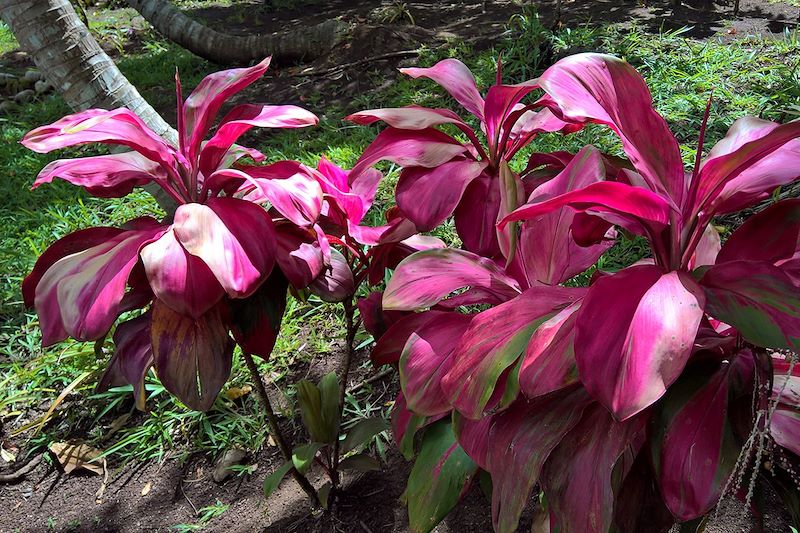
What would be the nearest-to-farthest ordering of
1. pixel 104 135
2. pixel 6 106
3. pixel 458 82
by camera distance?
pixel 104 135
pixel 458 82
pixel 6 106

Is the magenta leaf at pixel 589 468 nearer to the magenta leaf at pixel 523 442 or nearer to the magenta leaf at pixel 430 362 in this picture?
the magenta leaf at pixel 523 442

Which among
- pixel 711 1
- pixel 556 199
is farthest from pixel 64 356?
pixel 711 1

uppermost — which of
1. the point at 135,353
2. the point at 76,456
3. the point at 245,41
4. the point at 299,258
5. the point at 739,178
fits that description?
the point at 739,178

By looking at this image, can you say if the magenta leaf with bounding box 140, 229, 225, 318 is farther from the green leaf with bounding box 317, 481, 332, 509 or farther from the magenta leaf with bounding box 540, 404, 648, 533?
the green leaf with bounding box 317, 481, 332, 509

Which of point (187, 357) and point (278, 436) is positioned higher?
point (187, 357)

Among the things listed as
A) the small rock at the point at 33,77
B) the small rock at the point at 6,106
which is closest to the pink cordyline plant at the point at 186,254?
the small rock at the point at 6,106

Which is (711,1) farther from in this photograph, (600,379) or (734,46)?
(600,379)

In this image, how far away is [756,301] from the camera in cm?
81

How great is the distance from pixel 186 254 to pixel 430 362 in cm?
45

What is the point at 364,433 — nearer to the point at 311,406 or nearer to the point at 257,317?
the point at 311,406

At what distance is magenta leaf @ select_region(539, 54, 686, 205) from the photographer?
94cm

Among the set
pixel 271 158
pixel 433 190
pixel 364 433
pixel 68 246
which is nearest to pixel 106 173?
pixel 68 246

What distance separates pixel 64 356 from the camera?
252 cm

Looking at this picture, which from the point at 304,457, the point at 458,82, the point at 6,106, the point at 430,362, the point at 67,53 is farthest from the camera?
the point at 6,106
